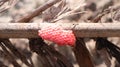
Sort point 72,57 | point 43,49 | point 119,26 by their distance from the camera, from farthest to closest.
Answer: point 72,57, point 43,49, point 119,26

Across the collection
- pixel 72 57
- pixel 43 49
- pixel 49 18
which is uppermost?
pixel 49 18

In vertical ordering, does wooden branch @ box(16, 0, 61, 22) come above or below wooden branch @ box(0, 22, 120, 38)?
above

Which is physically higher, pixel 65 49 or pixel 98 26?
pixel 98 26

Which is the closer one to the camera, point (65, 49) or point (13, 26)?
point (13, 26)

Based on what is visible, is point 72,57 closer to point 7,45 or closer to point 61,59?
point 61,59

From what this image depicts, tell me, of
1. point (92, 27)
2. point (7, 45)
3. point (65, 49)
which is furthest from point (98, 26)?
point (65, 49)

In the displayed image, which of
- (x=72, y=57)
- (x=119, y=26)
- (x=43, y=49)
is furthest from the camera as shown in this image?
(x=72, y=57)

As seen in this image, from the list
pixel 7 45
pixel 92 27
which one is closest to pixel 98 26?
pixel 92 27

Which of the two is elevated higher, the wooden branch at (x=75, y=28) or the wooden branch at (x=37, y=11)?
the wooden branch at (x=37, y=11)

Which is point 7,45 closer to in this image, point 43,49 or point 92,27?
point 43,49
